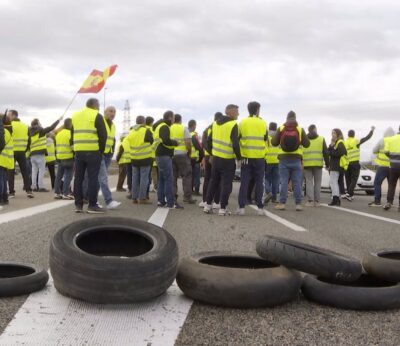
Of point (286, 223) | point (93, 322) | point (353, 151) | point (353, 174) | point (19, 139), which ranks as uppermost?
point (19, 139)

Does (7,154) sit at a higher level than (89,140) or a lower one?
lower

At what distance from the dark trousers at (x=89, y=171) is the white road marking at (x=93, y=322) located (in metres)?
5.68

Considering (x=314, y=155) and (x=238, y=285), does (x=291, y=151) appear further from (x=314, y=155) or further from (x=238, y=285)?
(x=238, y=285)

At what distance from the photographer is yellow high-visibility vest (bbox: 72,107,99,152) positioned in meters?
9.11

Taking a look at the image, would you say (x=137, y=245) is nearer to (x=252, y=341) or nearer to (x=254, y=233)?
(x=252, y=341)

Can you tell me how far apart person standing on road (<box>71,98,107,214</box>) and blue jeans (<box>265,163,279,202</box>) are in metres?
5.53

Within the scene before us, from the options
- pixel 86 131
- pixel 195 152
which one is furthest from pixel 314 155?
pixel 86 131

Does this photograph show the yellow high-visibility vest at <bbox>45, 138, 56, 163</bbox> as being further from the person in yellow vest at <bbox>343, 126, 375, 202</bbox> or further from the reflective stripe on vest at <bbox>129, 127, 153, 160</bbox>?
the person in yellow vest at <bbox>343, 126, 375, 202</bbox>

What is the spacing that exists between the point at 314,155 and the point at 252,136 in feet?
10.9

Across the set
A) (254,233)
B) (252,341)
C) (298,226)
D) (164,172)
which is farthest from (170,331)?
(164,172)

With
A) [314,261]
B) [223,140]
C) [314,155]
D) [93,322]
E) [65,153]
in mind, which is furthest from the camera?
[314,155]

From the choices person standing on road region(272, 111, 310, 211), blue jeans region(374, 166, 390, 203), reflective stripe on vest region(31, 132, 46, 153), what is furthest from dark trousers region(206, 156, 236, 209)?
reflective stripe on vest region(31, 132, 46, 153)

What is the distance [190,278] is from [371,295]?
1.19 m

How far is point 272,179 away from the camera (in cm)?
1385
